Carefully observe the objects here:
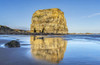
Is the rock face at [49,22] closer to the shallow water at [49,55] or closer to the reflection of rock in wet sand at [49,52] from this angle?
the reflection of rock in wet sand at [49,52]

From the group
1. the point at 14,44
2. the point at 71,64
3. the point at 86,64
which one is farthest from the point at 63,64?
the point at 14,44

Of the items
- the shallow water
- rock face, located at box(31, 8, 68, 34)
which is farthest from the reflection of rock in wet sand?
rock face, located at box(31, 8, 68, 34)

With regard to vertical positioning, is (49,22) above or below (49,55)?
above

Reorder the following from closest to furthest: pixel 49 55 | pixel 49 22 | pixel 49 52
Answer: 1. pixel 49 55
2. pixel 49 52
3. pixel 49 22

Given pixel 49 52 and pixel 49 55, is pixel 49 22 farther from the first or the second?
pixel 49 55

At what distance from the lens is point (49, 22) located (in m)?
89.6

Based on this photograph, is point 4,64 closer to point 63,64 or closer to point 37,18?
point 63,64

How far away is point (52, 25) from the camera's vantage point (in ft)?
286

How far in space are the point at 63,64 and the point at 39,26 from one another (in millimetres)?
88172

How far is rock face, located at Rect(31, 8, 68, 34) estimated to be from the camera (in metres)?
87.5

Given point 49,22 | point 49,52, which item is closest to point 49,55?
point 49,52

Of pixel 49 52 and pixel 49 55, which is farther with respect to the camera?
pixel 49 52

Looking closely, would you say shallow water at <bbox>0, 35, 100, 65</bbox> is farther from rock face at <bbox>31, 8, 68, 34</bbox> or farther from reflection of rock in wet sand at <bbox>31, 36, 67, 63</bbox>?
rock face at <bbox>31, 8, 68, 34</bbox>

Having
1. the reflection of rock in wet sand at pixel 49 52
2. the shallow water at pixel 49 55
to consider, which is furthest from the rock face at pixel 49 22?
the shallow water at pixel 49 55
